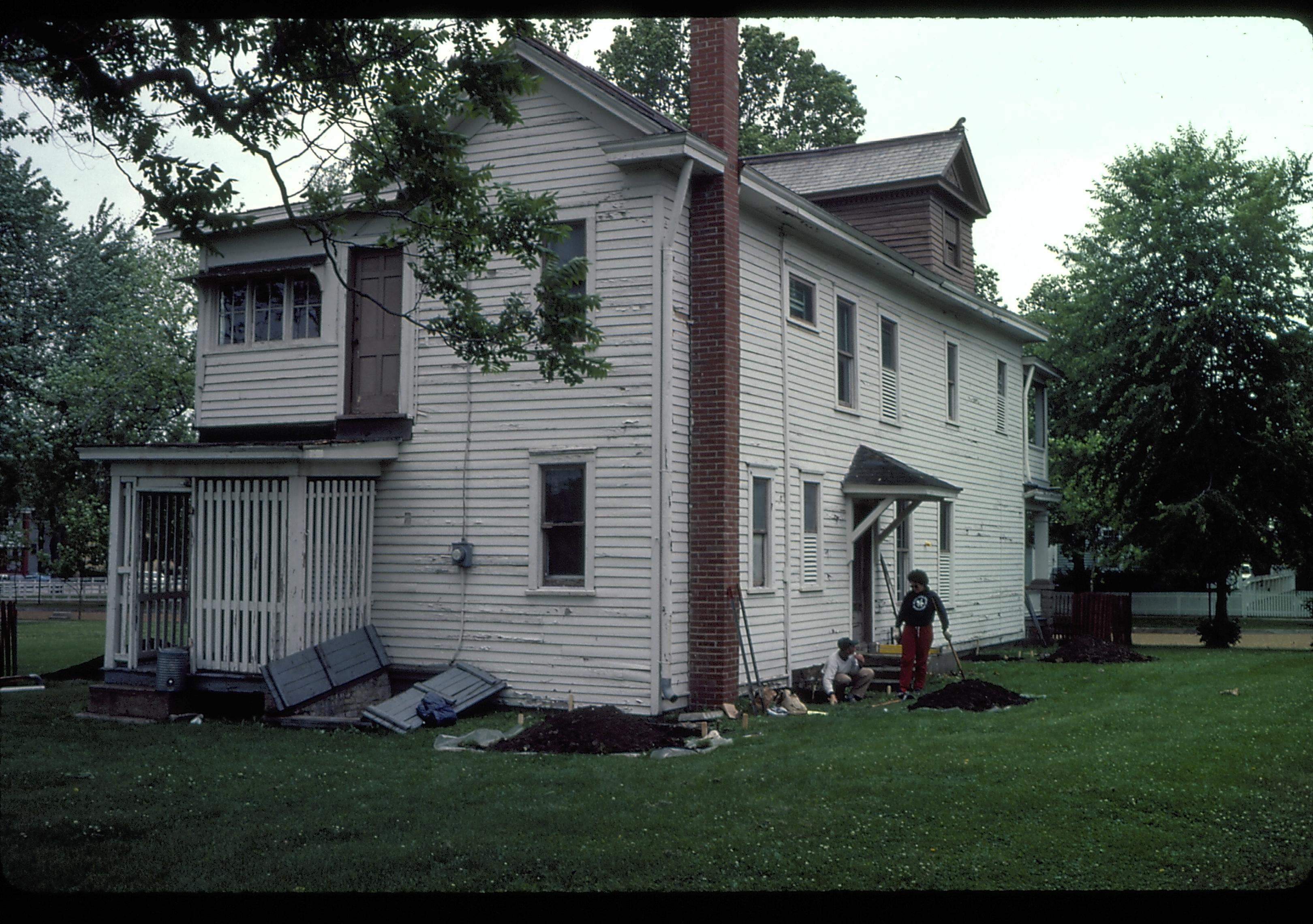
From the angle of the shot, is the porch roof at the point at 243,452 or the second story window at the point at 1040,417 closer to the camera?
the porch roof at the point at 243,452

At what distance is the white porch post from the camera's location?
1462 cm

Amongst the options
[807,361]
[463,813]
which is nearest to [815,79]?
[807,361]

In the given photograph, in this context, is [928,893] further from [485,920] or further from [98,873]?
[98,873]

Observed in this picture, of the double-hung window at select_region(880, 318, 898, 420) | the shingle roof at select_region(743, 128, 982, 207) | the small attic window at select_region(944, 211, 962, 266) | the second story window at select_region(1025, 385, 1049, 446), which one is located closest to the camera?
the double-hung window at select_region(880, 318, 898, 420)

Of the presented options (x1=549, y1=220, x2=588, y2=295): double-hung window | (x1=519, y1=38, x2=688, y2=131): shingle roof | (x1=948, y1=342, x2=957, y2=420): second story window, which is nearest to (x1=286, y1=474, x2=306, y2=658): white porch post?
(x1=549, y1=220, x2=588, y2=295): double-hung window

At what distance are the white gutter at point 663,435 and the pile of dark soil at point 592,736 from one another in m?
1.43

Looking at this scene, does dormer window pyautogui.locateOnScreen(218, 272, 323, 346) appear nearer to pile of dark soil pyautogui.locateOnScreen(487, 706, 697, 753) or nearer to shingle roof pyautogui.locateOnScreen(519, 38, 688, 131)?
shingle roof pyautogui.locateOnScreen(519, 38, 688, 131)

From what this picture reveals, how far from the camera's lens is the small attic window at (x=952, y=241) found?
24.0m

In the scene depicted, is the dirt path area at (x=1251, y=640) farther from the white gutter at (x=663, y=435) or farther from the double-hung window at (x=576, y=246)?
the double-hung window at (x=576, y=246)

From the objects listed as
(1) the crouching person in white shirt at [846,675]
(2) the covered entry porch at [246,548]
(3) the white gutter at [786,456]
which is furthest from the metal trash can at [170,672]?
(1) the crouching person in white shirt at [846,675]

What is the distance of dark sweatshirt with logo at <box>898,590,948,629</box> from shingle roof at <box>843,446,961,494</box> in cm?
235

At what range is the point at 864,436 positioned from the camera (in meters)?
19.8

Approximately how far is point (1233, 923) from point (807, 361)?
41.4ft

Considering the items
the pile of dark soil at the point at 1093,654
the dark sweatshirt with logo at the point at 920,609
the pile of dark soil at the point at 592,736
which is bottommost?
the pile of dark soil at the point at 1093,654
